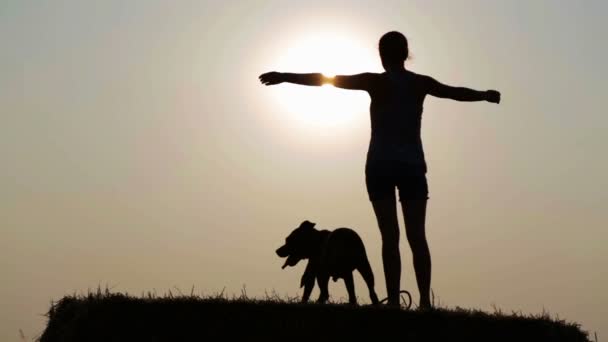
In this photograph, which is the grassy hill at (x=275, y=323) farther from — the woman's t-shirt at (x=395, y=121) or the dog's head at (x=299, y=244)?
the dog's head at (x=299, y=244)

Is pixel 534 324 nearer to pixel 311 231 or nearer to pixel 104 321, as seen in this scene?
pixel 104 321

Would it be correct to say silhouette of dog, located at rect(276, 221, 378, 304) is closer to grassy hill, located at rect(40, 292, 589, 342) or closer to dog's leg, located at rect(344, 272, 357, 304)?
dog's leg, located at rect(344, 272, 357, 304)

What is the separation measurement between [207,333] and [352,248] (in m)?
5.26

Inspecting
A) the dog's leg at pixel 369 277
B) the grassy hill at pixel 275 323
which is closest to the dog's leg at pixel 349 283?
the dog's leg at pixel 369 277

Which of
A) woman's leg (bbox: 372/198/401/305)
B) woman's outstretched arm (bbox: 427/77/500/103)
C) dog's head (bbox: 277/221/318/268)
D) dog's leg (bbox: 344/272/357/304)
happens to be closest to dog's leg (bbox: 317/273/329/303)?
dog's leg (bbox: 344/272/357/304)

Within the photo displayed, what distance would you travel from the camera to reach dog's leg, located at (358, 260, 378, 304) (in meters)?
14.0

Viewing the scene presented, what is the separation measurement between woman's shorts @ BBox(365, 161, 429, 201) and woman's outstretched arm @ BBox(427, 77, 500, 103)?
79 centimetres

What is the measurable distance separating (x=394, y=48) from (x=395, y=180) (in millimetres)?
1294

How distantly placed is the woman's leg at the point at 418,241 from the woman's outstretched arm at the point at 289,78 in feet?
4.72

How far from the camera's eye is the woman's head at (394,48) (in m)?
11.1

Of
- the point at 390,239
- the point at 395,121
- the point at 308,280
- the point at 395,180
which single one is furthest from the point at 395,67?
the point at 308,280

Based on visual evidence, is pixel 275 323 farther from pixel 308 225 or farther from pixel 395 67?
pixel 308 225

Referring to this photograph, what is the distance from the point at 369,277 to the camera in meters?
14.1

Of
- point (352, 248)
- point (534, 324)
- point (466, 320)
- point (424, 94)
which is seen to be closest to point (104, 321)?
point (466, 320)
